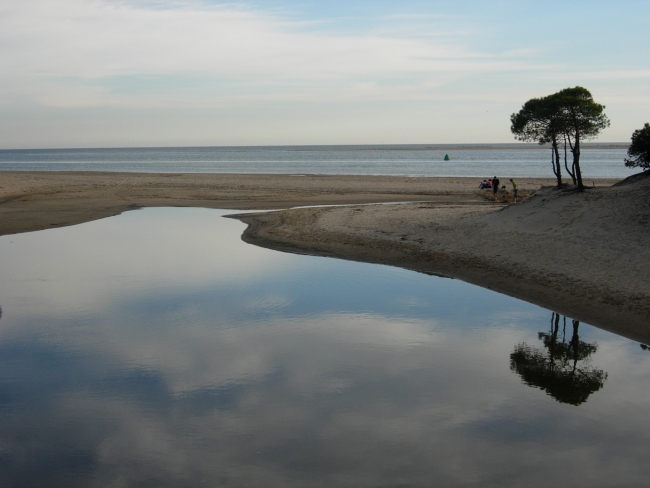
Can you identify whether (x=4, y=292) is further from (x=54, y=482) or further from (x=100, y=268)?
(x=54, y=482)

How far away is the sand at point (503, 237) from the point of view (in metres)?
17.9

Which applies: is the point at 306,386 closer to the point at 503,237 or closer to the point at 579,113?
the point at 503,237

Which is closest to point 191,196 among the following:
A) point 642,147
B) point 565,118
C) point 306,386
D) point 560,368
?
point 565,118

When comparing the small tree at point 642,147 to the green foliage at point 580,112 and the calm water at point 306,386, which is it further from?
the calm water at point 306,386

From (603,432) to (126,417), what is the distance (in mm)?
8207

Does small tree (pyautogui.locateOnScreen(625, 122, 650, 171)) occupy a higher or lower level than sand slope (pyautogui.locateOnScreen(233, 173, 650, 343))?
higher

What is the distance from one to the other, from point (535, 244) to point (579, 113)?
30.4 feet

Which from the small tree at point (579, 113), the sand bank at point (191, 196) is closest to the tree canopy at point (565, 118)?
the small tree at point (579, 113)

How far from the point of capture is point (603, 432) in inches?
414

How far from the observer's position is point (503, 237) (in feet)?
81.1

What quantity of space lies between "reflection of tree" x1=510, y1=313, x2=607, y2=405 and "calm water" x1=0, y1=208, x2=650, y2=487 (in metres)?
0.05

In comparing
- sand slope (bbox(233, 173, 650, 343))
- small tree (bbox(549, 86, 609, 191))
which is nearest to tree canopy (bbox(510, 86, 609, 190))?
small tree (bbox(549, 86, 609, 191))

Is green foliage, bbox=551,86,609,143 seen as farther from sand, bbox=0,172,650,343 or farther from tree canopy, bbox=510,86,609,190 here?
sand, bbox=0,172,650,343

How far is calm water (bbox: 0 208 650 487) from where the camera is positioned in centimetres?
943
